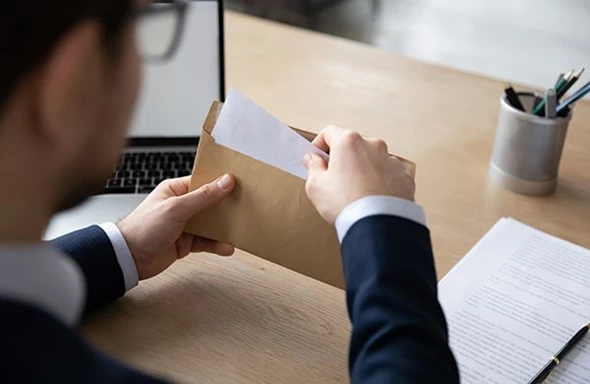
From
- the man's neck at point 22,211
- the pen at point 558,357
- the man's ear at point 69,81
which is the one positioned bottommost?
the pen at point 558,357

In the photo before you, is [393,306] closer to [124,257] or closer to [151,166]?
[124,257]

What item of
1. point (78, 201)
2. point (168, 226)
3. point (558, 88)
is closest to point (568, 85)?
point (558, 88)

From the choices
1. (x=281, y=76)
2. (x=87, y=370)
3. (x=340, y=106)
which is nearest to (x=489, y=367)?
(x=87, y=370)

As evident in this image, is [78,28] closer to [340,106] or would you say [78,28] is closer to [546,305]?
[546,305]

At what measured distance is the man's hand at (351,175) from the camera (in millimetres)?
738

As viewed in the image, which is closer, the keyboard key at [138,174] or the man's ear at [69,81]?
the man's ear at [69,81]

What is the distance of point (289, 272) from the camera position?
90cm

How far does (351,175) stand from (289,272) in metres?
0.19

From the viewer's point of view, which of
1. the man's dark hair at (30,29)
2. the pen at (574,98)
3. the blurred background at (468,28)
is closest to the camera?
the man's dark hair at (30,29)

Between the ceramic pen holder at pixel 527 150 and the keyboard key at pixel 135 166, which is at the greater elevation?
the ceramic pen holder at pixel 527 150

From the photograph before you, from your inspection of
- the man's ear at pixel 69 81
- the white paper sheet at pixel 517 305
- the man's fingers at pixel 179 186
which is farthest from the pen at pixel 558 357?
the man's ear at pixel 69 81

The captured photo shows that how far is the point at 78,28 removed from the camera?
0.45 metres

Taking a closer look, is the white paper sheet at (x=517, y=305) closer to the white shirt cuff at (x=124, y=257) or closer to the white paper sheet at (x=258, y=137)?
the white paper sheet at (x=258, y=137)

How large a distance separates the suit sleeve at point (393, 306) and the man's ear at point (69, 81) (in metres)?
0.30
